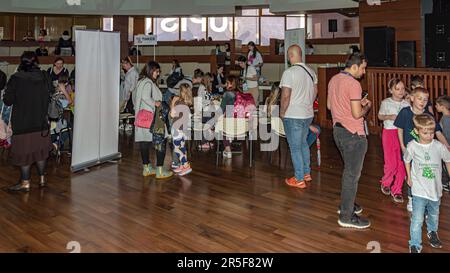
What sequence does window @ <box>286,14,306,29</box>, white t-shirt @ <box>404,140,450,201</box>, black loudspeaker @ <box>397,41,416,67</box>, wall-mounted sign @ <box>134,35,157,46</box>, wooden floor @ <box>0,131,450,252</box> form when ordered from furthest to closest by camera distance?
window @ <box>286,14,306,29</box> < black loudspeaker @ <box>397,41,416,67</box> < wall-mounted sign @ <box>134,35,157,46</box> < wooden floor @ <box>0,131,450,252</box> < white t-shirt @ <box>404,140,450,201</box>

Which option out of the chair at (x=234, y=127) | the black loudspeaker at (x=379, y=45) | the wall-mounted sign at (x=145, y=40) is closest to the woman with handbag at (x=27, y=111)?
the chair at (x=234, y=127)

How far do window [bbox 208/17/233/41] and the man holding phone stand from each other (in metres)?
16.6

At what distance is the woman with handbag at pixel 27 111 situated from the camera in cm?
450

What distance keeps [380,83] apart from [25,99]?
661 cm

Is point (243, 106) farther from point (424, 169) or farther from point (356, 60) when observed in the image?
point (424, 169)

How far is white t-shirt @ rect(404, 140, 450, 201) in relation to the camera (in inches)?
114

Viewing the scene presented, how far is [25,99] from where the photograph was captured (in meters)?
Answer: 4.52

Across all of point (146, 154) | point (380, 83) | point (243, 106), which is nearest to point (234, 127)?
point (243, 106)

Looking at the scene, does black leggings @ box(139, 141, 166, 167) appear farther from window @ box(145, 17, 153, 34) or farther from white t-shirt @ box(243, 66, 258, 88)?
window @ box(145, 17, 153, 34)

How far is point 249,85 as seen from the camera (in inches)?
361

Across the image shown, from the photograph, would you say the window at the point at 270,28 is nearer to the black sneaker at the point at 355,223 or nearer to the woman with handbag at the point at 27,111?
the woman with handbag at the point at 27,111

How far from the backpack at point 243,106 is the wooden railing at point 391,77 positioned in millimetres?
3422

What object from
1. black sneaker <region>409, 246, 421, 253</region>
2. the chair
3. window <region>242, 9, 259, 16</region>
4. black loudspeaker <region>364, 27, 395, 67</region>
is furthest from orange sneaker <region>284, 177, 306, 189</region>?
window <region>242, 9, 259, 16</region>
